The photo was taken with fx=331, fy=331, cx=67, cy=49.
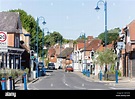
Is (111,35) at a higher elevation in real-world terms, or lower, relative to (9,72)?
higher

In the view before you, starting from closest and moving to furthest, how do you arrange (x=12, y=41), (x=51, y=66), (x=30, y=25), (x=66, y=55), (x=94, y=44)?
(x=30, y=25)
(x=12, y=41)
(x=94, y=44)
(x=66, y=55)
(x=51, y=66)

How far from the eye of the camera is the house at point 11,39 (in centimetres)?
298

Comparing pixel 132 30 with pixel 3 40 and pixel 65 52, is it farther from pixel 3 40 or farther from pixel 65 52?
pixel 3 40

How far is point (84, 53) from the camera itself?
384cm

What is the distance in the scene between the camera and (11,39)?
322 cm

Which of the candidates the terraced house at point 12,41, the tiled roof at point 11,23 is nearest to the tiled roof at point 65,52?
the terraced house at point 12,41

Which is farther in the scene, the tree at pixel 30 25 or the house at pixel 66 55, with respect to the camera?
the house at pixel 66 55

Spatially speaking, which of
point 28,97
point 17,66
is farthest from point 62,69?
point 28,97

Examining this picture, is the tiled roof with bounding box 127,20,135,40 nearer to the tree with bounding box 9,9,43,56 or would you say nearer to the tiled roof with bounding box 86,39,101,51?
the tiled roof with bounding box 86,39,101,51

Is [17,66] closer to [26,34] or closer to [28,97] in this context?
[26,34]

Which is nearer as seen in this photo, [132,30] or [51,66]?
[132,30]

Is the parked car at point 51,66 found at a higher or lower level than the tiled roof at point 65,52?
lower

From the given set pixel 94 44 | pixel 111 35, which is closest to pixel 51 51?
pixel 94 44

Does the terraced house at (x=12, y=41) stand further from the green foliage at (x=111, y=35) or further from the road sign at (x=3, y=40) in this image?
the green foliage at (x=111, y=35)
